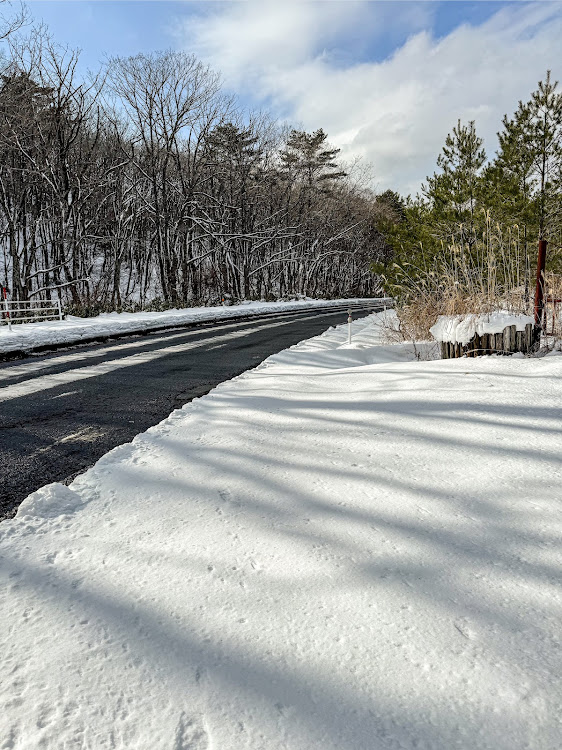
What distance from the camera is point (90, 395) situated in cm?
584

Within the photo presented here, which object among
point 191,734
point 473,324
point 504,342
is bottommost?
point 191,734

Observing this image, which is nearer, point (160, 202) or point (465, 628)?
point (465, 628)

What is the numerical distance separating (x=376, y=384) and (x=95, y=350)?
7.36 metres

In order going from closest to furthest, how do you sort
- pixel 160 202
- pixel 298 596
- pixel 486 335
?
1. pixel 298 596
2. pixel 486 335
3. pixel 160 202

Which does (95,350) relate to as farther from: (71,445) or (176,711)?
(176,711)

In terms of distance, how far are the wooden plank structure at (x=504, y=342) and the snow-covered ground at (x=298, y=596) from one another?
10.8ft

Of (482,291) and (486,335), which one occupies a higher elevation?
(482,291)

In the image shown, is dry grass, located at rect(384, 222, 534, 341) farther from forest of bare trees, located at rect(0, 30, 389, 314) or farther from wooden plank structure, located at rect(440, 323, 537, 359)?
forest of bare trees, located at rect(0, 30, 389, 314)

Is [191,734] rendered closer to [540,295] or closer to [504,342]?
[504,342]

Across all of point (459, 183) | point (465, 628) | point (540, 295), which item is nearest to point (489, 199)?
point (459, 183)

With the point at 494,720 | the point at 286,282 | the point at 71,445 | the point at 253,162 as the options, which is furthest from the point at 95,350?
the point at 286,282

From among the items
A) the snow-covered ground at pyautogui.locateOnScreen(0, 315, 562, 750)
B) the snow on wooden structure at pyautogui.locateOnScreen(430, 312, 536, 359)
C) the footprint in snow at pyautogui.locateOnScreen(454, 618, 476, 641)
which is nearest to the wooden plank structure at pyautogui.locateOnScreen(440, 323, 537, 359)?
the snow on wooden structure at pyautogui.locateOnScreen(430, 312, 536, 359)

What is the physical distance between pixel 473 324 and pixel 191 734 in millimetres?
6431

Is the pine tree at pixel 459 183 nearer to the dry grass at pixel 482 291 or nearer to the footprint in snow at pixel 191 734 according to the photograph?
the dry grass at pixel 482 291
